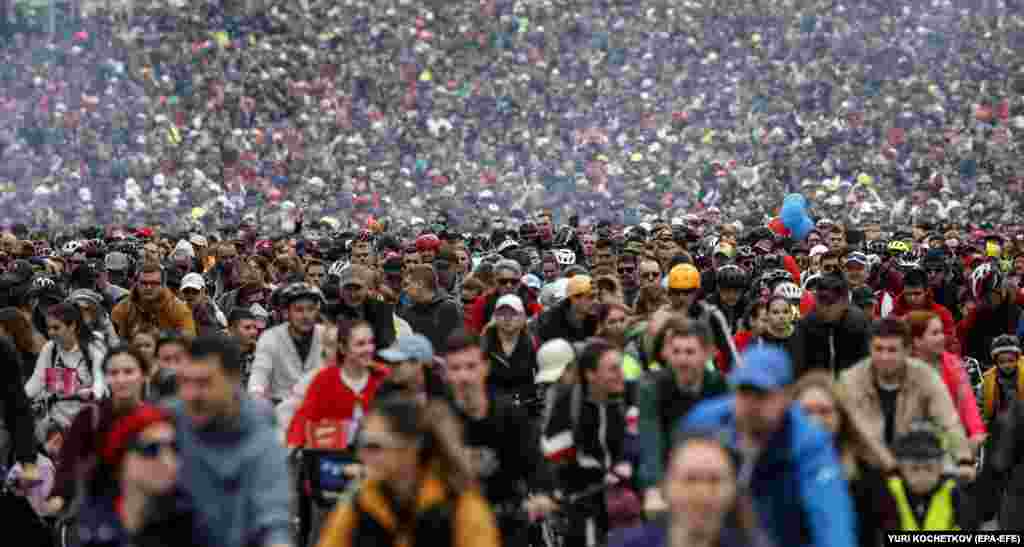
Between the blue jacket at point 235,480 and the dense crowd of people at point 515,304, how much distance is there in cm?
1

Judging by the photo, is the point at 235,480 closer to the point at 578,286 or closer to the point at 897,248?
the point at 578,286

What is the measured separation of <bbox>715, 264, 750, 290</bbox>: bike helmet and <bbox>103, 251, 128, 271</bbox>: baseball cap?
491 centimetres

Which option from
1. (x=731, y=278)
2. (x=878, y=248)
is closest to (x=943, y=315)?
(x=731, y=278)

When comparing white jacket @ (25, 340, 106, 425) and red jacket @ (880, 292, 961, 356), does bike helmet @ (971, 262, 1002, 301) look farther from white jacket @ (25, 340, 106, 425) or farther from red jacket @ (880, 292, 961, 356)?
white jacket @ (25, 340, 106, 425)

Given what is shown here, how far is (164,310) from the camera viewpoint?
521 inches

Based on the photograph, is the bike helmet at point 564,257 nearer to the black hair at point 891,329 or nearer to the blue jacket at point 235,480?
the black hair at point 891,329

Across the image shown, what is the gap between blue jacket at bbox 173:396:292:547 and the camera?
6758 millimetres

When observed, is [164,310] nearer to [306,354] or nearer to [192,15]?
[306,354]

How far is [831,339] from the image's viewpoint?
1085 cm

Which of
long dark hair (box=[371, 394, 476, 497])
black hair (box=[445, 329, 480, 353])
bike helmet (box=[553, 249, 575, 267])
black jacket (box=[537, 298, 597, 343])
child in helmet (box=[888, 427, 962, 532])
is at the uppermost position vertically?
bike helmet (box=[553, 249, 575, 267])

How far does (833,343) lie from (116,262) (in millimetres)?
7427

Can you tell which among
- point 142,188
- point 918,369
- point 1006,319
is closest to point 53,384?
point 918,369

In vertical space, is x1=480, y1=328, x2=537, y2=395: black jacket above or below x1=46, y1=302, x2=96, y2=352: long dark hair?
below

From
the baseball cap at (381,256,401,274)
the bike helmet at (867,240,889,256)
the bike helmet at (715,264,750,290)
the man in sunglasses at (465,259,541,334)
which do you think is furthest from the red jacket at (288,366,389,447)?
the bike helmet at (867,240,889,256)
